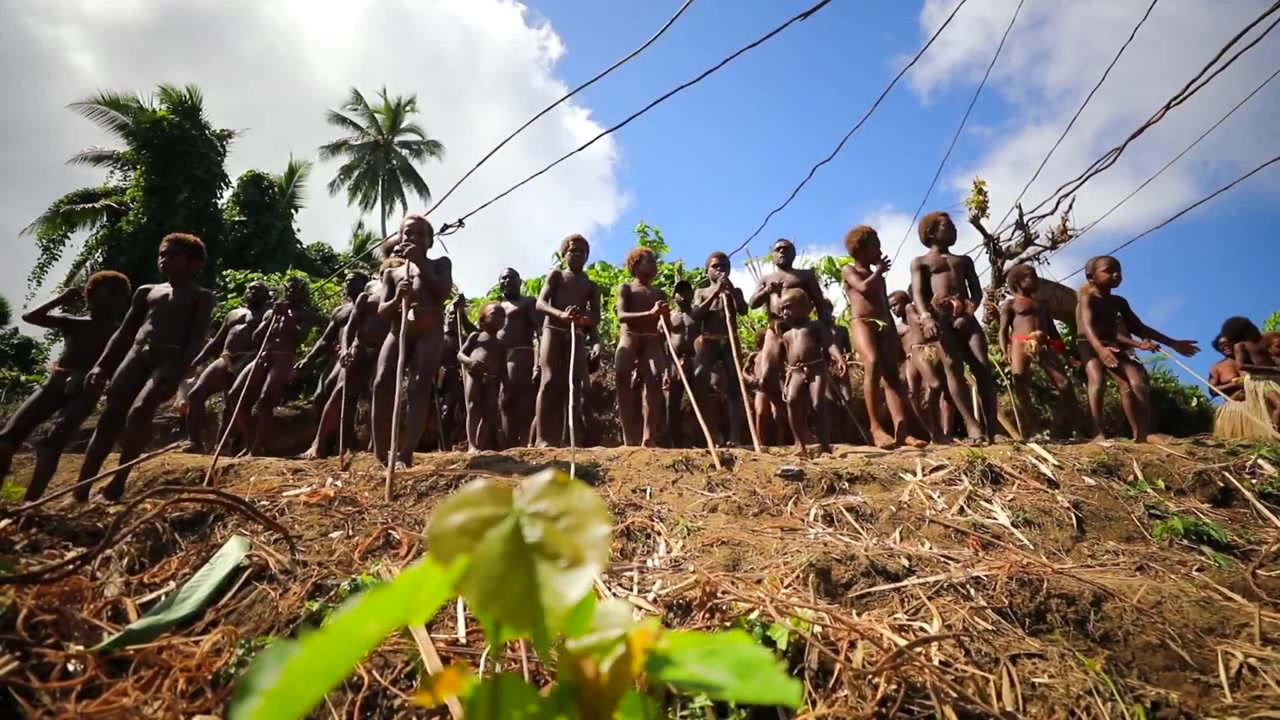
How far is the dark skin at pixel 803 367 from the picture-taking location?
674cm

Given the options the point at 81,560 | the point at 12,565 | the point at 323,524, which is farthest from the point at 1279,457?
the point at 12,565

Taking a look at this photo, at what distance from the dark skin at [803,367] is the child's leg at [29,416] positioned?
608 cm

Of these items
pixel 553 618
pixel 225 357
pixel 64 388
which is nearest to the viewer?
pixel 553 618

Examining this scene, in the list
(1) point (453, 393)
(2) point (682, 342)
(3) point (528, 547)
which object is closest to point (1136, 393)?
(2) point (682, 342)

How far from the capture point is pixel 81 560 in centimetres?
196

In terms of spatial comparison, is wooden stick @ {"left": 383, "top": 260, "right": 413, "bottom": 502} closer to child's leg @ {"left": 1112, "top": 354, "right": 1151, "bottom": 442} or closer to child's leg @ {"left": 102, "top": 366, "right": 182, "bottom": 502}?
child's leg @ {"left": 102, "top": 366, "right": 182, "bottom": 502}

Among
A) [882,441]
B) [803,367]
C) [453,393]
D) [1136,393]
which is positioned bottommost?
[882,441]

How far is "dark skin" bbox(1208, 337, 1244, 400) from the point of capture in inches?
325

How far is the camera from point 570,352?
24.0ft

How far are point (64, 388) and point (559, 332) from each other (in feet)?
13.4

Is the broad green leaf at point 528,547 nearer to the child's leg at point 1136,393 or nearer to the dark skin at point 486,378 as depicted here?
the child's leg at point 1136,393

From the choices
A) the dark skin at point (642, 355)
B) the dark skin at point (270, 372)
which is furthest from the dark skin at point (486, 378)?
the dark skin at point (270, 372)

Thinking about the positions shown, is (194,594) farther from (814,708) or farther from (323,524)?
(814,708)

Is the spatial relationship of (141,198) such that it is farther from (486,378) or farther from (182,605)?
(182,605)
